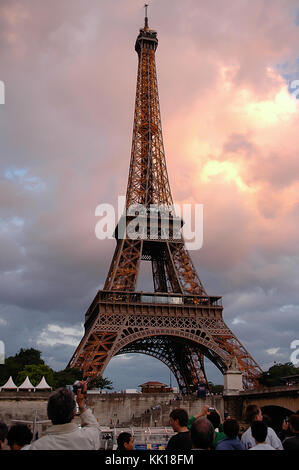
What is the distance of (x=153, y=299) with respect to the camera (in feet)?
170

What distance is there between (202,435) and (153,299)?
4602 centimetres

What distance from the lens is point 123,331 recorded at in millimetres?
48969

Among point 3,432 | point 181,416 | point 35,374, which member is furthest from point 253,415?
point 35,374

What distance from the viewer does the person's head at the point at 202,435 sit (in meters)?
5.93

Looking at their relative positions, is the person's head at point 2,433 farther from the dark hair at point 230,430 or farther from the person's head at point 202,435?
the dark hair at point 230,430

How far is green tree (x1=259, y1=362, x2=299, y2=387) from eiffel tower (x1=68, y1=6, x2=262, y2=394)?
24.7 feet

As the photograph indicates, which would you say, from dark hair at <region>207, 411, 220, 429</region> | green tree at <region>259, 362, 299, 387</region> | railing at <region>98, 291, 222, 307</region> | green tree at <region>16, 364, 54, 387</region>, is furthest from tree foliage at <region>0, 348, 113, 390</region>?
dark hair at <region>207, 411, 220, 429</region>

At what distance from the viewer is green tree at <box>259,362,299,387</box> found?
5353cm

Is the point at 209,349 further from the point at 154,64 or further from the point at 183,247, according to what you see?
the point at 154,64

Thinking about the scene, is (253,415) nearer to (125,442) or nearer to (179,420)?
(179,420)

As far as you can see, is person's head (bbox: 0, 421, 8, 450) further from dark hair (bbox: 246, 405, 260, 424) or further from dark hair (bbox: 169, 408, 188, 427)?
dark hair (bbox: 246, 405, 260, 424)

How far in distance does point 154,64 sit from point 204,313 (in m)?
38.9

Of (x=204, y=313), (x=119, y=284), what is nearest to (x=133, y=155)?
(x=119, y=284)

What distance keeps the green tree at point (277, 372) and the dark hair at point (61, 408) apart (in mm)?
51226
